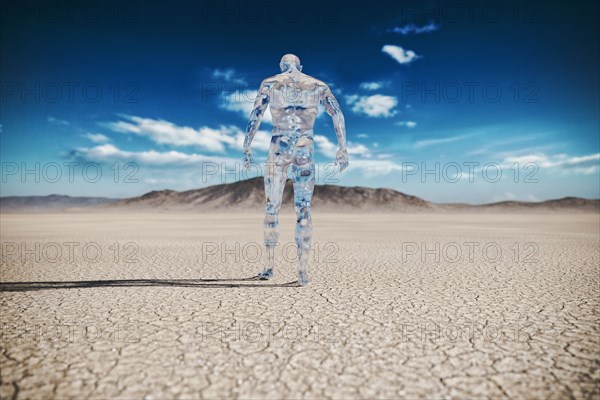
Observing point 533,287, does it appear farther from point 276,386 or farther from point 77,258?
point 77,258

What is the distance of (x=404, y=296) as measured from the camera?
354cm

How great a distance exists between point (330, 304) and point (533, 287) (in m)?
2.80

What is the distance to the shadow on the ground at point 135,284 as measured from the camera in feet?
12.8

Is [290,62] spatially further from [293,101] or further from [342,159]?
[342,159]

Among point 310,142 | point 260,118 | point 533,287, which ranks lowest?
point 533,287

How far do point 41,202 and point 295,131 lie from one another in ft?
507

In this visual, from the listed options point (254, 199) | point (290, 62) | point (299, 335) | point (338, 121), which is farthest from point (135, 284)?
point (254, 199)

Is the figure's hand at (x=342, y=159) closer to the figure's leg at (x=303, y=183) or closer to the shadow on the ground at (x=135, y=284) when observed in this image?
the figure's leg at (x=303, y=183)

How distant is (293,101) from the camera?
391 centimetres

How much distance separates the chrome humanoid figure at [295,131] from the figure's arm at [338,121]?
1 centimetres

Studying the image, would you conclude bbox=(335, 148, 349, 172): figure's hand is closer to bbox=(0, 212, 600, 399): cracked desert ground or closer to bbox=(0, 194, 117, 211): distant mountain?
bbox=(0, 212, 600, 399): cracked desert ground

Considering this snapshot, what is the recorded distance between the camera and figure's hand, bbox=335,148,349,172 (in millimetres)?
4129

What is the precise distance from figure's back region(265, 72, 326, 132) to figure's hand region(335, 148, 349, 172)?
1.75ft

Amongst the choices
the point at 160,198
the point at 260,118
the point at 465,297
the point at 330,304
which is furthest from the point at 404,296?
the point at 160,198
